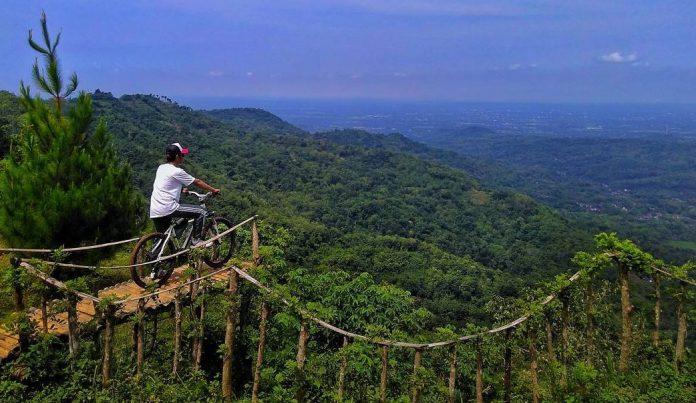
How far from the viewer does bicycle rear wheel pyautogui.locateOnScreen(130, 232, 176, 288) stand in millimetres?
6223

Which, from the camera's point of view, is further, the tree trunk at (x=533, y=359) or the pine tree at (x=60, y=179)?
the pine tree at (x=60, y=179)

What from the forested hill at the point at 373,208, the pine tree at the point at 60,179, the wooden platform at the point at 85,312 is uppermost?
the pine tree at the point at 60,179

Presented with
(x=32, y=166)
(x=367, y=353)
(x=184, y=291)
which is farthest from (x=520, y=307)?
(x=32, y=166)

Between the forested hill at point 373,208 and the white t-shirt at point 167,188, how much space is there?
74.4 ft

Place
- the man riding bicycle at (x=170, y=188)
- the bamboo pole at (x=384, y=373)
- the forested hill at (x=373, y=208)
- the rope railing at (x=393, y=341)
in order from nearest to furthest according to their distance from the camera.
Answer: the rope railing at (x=393, y=341)
the bamboo pole at (x=384, y=373)
the man riding bicycle at (x=170, y=188)
the forested hill at (x=373, y=208)

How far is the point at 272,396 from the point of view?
5219 millimetres

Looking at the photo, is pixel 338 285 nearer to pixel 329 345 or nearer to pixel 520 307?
pixel 329 345

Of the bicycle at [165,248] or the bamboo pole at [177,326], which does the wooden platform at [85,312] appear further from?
the bicycle at [165,248]

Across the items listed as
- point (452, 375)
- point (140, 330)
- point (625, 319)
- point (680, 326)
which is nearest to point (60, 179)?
point (140, 330)

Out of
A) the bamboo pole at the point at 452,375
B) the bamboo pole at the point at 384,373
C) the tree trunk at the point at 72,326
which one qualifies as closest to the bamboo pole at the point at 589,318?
the bamboo pole at the point at 452,375

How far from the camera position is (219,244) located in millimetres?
7379

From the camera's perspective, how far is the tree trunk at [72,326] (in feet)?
16.8

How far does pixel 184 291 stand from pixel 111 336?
1.62m

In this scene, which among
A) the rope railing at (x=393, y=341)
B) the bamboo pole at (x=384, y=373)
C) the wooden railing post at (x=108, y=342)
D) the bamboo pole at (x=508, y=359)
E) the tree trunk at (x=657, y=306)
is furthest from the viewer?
the tree trunk at (x=657, y=306)
